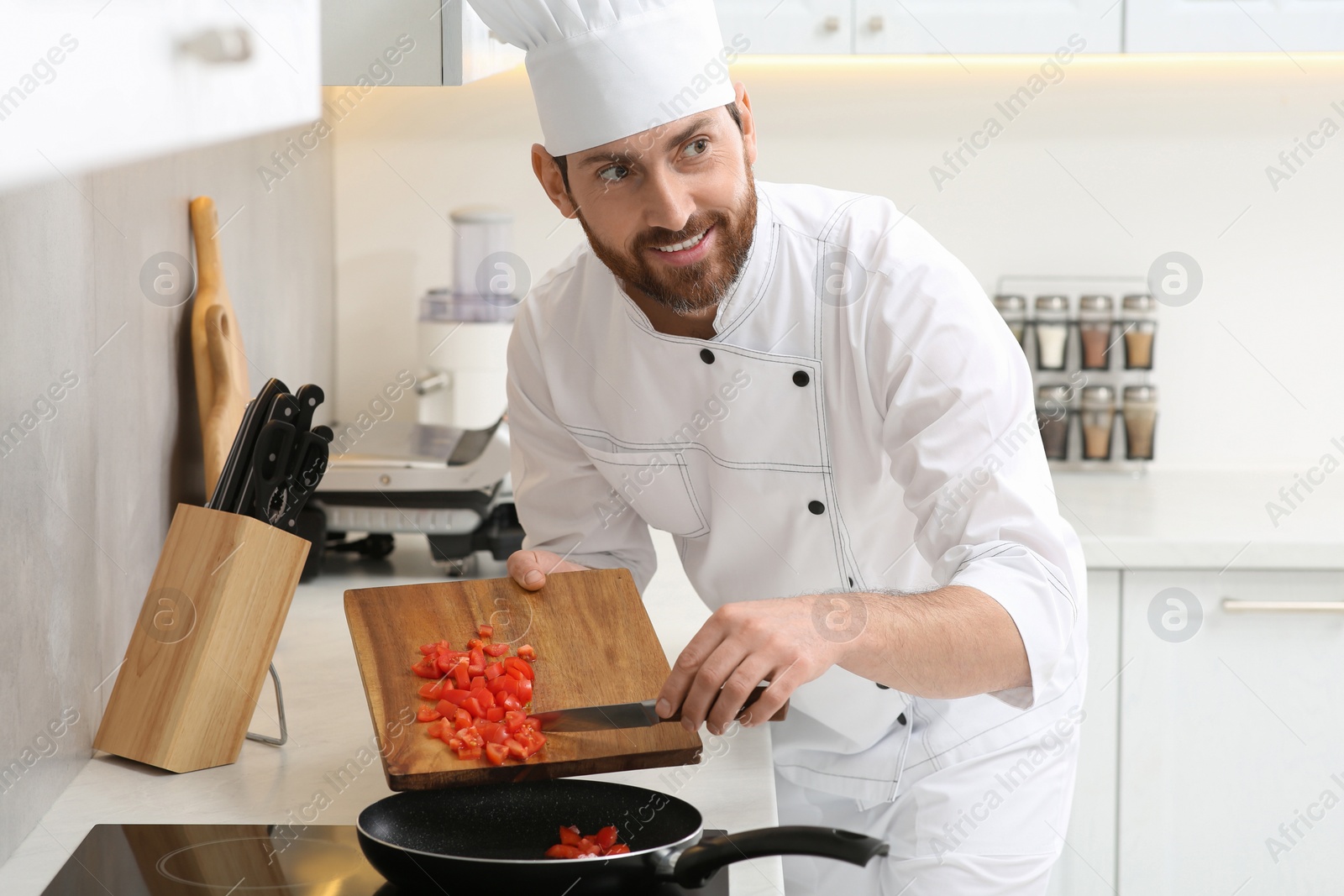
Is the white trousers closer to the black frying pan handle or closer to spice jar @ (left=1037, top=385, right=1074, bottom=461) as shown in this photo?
the black frying pan handle

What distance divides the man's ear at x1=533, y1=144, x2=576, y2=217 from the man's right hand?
0.33 metres

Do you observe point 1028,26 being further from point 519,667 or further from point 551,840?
point 551,840

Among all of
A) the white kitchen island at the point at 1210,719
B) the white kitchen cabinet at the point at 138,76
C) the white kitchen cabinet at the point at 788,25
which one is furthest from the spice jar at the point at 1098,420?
the white kitchen cabinet at the point at 138,76

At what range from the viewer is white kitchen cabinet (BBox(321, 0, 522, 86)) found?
124 centimetres

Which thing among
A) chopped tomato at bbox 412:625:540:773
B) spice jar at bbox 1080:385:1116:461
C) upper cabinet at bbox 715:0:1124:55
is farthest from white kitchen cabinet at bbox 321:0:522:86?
spice jar at bbox 1080:385:1116:461

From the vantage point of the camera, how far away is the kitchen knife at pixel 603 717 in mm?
929

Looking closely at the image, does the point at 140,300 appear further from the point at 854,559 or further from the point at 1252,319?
the point at 1252,319

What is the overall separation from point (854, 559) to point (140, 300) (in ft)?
2.46

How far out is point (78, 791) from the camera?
1.00 m

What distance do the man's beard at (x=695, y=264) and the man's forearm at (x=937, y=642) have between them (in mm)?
354

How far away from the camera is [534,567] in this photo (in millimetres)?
1150

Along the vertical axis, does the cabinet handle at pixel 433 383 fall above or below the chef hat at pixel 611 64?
below

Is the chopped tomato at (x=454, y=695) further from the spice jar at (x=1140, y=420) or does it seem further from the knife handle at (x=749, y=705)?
the spice jar at (x=1140, y=420)

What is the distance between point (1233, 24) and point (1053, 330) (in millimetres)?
592
